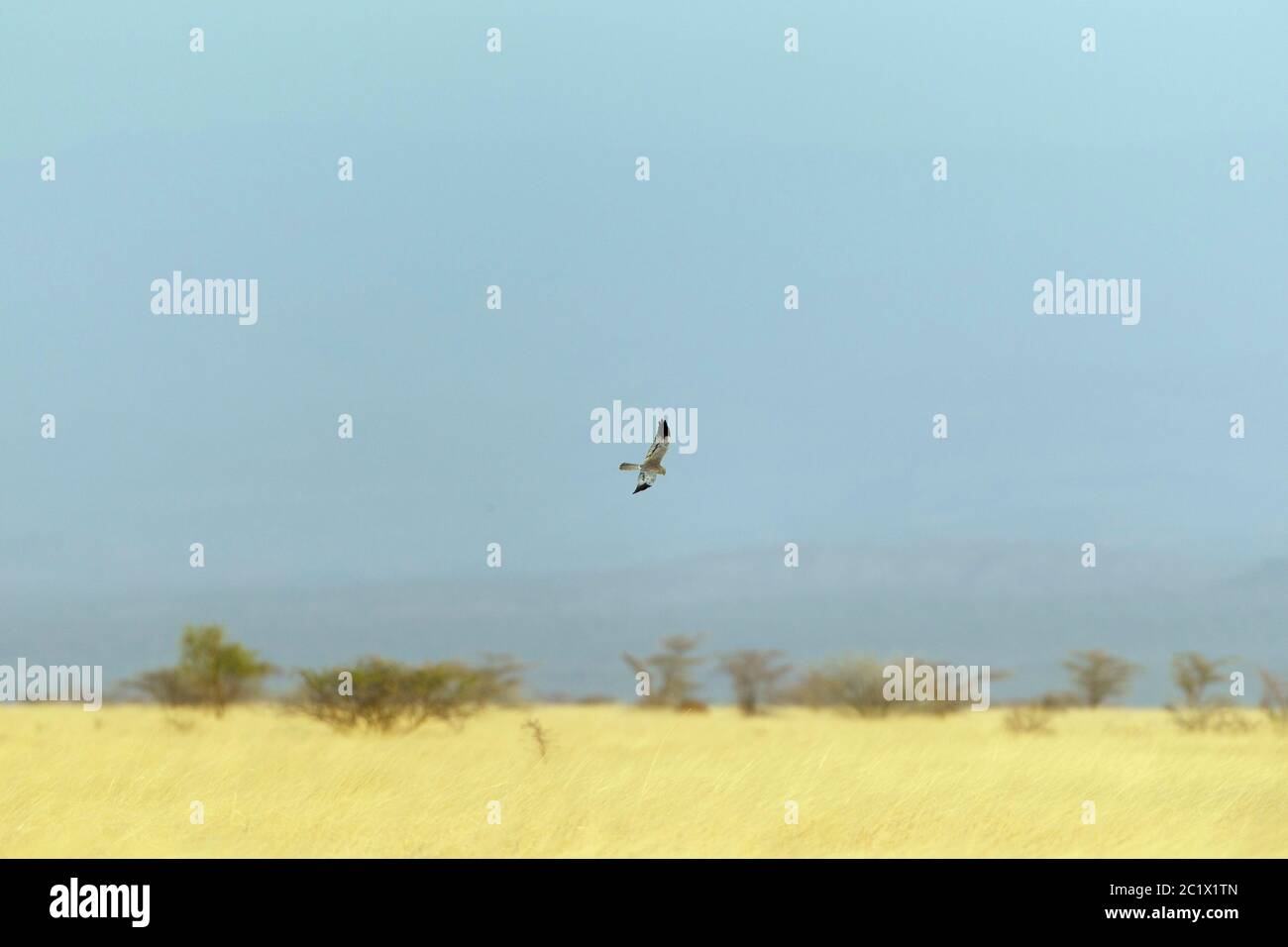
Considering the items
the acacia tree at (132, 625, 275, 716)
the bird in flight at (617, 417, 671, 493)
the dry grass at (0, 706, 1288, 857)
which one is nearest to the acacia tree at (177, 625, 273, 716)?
the acacia tree at (132, 625, 275, 716)

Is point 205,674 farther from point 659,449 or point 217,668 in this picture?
point 659,449

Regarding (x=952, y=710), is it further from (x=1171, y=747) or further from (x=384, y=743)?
(x=384, y=743)

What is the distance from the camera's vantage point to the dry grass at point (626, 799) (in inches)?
448

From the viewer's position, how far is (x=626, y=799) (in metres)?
12.4

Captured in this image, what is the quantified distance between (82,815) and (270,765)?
2727mm

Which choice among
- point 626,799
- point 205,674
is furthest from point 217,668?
point 626,799

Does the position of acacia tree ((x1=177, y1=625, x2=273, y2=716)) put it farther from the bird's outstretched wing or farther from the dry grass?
the bird's outstretched wing

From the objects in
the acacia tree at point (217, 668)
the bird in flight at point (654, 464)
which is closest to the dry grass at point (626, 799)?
the bird in flight at point (654, 464)

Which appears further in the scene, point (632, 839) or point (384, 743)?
point (384, 743)

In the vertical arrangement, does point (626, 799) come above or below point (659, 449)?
below

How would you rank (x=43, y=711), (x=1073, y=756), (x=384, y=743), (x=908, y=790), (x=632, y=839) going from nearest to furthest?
(x=632, y=839), (x=908, y=790), (x=1073, y=756), (x=384, y=743), (x=43, y=711)

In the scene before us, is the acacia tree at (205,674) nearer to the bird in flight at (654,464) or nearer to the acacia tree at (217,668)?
the acacia tree at (217,668)
